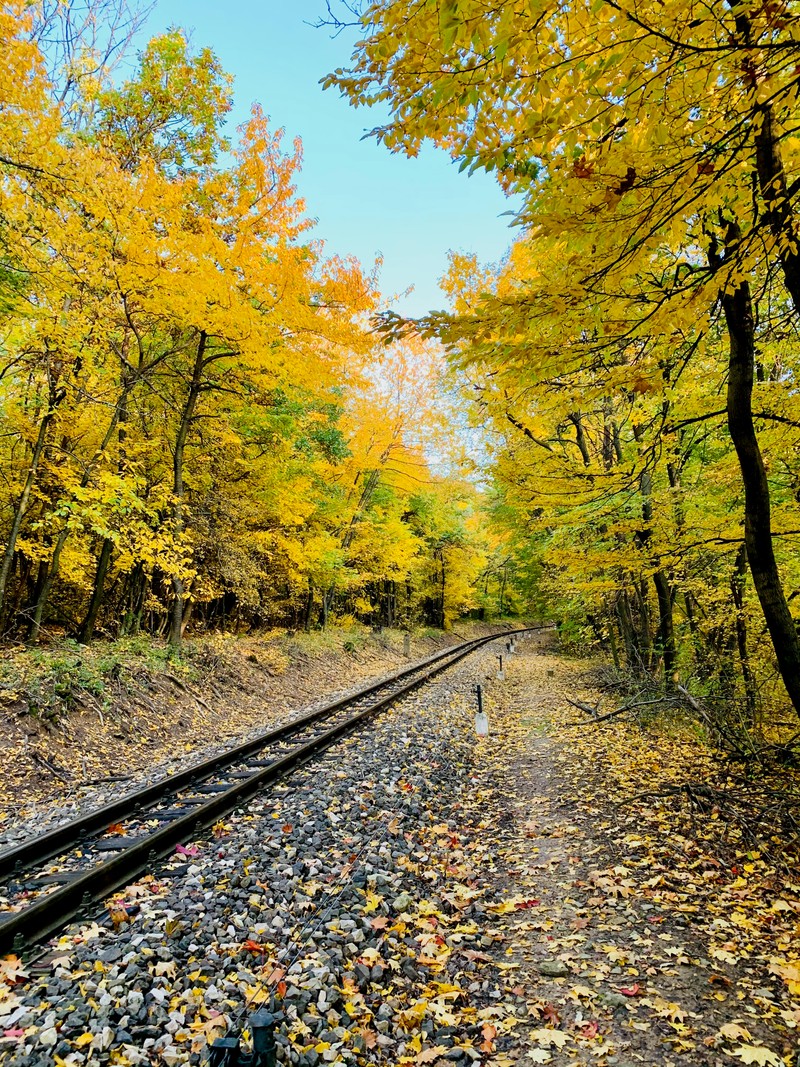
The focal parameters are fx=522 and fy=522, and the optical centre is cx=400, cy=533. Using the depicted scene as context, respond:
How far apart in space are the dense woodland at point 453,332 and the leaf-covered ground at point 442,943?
195 centimetres

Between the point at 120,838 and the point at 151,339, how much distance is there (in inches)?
429

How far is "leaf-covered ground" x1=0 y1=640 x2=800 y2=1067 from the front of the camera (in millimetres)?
2789

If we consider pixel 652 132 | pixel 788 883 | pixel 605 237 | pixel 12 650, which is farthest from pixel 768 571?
pixel 12 650

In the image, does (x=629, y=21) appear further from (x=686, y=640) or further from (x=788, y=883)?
(x=686, y=640)

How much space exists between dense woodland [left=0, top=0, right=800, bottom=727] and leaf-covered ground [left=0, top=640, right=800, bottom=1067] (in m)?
1.95

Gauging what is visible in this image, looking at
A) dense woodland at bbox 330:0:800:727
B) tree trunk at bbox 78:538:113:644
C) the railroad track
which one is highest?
dense woodland at bbox 330:0:800:727

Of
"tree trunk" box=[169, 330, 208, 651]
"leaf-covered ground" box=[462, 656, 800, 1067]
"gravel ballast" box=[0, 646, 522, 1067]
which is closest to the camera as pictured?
"gravel ballast" box=[0, 646, 522, 1067]

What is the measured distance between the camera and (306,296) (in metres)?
10.6

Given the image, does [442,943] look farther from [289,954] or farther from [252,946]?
[252,946]

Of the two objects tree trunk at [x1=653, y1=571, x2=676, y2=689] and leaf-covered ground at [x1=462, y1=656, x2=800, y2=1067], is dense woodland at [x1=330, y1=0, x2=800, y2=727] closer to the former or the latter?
leaf-covered ground at [x1=462, y1=656, x2=800, y2=1067]

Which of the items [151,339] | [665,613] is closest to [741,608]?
[665,613]

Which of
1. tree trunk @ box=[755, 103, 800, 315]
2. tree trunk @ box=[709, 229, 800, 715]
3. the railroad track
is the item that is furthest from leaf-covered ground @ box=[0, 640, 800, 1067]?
tree trunk @ box=[755, 103, 800, 315]

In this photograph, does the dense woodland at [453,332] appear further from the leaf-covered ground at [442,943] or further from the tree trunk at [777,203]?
the leaf-covered ground at [442,943]

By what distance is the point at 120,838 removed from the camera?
16.0 ft
